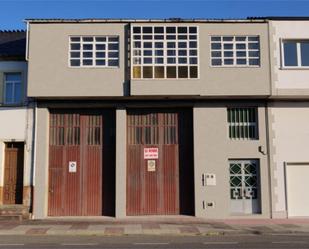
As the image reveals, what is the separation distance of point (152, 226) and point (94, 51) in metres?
7.72

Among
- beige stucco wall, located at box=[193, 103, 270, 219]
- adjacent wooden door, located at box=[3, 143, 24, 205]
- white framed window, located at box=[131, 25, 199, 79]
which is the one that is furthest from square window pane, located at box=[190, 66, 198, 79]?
adjacent wooden door, located at box=[3, 143, 24, 205]

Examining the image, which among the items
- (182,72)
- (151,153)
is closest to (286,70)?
(182,72)

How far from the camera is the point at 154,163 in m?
20.3

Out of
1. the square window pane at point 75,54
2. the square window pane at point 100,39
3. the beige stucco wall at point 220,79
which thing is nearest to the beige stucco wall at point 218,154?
the beige stucco wall at point 220,79

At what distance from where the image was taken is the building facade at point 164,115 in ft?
64.1

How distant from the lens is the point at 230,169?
2017 centimetres

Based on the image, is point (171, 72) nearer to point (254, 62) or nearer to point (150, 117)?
point (150, 117)

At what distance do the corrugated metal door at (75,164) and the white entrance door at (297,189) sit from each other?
801 centimetres

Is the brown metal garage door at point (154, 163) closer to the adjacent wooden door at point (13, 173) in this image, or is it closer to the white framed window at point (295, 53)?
the adjacent wooden door at point (13, 173)

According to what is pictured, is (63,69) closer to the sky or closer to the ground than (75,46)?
closer to the ground

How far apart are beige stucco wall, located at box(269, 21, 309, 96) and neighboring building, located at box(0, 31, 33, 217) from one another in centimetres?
1052

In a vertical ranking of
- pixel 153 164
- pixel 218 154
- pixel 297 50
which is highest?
pixel 297 50

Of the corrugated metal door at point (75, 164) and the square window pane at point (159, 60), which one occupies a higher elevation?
the square window pane at point (159, 60)

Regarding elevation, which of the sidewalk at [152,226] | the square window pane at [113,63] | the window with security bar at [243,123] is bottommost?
the sidewalk at [152,226]
